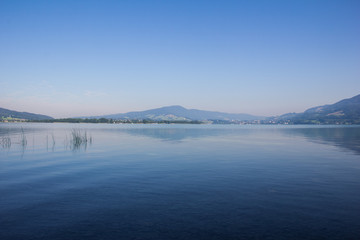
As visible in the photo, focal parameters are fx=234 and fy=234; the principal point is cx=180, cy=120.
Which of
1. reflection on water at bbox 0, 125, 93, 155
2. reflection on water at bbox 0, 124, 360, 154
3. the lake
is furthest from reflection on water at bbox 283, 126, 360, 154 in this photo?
reflection on water at bbox 0, 125, 93, 155

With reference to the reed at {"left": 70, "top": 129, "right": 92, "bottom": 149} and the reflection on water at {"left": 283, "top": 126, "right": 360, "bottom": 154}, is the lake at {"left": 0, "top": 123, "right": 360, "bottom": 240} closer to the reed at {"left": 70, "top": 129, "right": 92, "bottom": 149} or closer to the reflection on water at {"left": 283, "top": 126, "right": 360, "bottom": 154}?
the reed at {"left": 70, "top": 129, "right": 92, "bottom": 149}

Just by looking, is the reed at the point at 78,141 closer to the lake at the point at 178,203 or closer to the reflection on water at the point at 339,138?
the lake at the point at 178,203

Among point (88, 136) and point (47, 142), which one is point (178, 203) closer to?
point (47, 142)

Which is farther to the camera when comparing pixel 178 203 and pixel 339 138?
pixel 339 138

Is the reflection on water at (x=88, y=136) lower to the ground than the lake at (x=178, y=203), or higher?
higher

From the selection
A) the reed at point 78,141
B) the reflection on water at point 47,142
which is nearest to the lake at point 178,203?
the reflection on water at point 47,142

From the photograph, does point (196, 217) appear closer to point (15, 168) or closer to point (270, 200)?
point (270, 200)

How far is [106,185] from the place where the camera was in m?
17.4

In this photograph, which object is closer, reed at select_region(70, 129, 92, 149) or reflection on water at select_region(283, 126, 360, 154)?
reed at select_region(70, 129, 92, 149)

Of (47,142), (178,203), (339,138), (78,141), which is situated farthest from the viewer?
(339,138)

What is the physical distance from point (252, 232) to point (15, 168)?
24.2 meters

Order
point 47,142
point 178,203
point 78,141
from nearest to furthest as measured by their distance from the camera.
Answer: point 178,203
point 78,141
point 47,142

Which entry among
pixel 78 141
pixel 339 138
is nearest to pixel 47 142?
pixel 78 141

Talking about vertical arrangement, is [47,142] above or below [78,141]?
below
